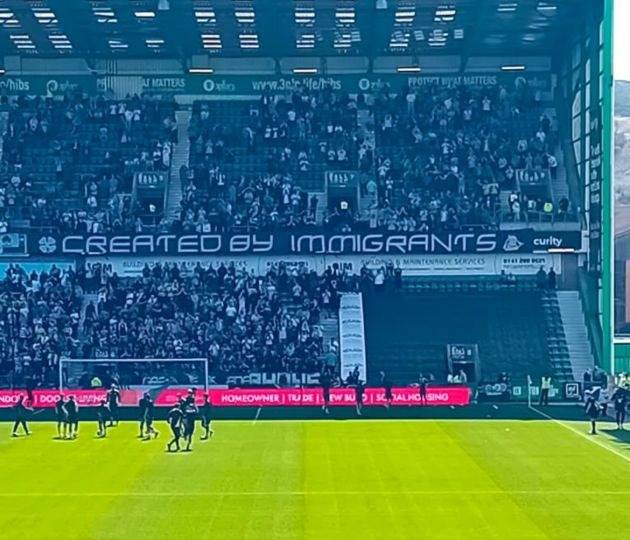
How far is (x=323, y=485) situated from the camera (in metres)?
28.5

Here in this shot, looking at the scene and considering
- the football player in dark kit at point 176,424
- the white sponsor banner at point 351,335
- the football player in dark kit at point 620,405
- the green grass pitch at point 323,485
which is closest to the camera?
the green grass pitch at point 323,485

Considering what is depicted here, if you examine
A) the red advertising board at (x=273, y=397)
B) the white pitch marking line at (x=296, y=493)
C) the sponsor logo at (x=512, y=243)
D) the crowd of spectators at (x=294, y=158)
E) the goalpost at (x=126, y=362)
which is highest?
the crowd of spectators at (x=294, y=158)

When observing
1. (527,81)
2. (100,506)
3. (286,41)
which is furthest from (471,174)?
(100,506)

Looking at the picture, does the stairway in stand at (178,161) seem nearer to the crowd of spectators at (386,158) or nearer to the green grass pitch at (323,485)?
the crowd of spectators at (386,158)

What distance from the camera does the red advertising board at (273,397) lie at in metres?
46.3

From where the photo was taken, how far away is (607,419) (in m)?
42.8

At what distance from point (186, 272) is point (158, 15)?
12660mm

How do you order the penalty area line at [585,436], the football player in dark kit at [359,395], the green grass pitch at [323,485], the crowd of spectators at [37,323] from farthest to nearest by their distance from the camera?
the crowd of spectators at [37,323] → the football player in dark kit at [359,395] → the penalty area line at [585,436] → the green grass pitch at [323,485]

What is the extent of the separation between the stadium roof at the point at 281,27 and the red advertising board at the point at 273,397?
18970mm

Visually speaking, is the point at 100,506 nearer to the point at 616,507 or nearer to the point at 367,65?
the point at 616,507

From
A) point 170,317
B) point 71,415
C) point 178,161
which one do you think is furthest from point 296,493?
point 178,161

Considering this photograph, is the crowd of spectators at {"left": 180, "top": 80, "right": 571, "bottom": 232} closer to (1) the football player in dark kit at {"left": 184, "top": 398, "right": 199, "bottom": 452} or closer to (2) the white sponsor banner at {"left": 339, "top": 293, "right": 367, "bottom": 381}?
(2) the white sponsor banner at {"left": 339, "top": 293, "right": 367, "bottom": 381}

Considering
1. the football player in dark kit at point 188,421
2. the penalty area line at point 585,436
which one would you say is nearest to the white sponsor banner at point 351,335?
the penalty area line at point 585,436

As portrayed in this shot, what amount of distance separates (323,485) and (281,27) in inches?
1351
